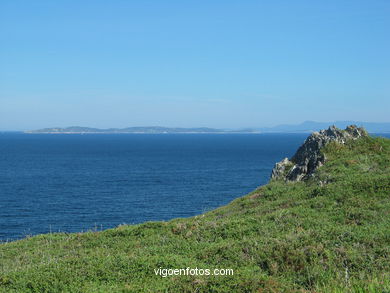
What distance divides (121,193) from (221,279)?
74998 mm

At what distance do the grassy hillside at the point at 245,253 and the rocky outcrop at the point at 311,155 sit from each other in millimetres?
11476

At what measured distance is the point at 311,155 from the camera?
39.8 m

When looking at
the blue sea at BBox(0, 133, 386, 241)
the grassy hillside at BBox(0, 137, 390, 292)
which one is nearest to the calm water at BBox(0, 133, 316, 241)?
the blue sea at BBox(0, 133, 386, 241)

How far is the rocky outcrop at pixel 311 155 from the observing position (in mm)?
38250

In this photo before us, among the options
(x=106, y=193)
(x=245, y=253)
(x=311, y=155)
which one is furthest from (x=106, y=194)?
(x=245, y=253)

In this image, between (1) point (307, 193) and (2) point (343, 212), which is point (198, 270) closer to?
(2) point (343, 212)

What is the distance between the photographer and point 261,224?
20609 millimetres

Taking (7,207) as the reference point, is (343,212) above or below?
above

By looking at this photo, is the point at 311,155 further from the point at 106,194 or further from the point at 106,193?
the point at 106,193

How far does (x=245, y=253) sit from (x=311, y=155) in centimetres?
2629

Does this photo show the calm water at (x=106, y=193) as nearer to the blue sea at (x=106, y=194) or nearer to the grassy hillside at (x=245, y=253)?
the blue sea at (x=106, y=194)

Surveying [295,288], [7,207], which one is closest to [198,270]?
[295,288]

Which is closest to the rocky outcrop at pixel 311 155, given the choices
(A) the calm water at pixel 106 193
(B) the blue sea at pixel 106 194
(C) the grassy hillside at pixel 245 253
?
(C) the grassy hillside at pixel 245 253

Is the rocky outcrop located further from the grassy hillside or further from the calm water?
the calm water
